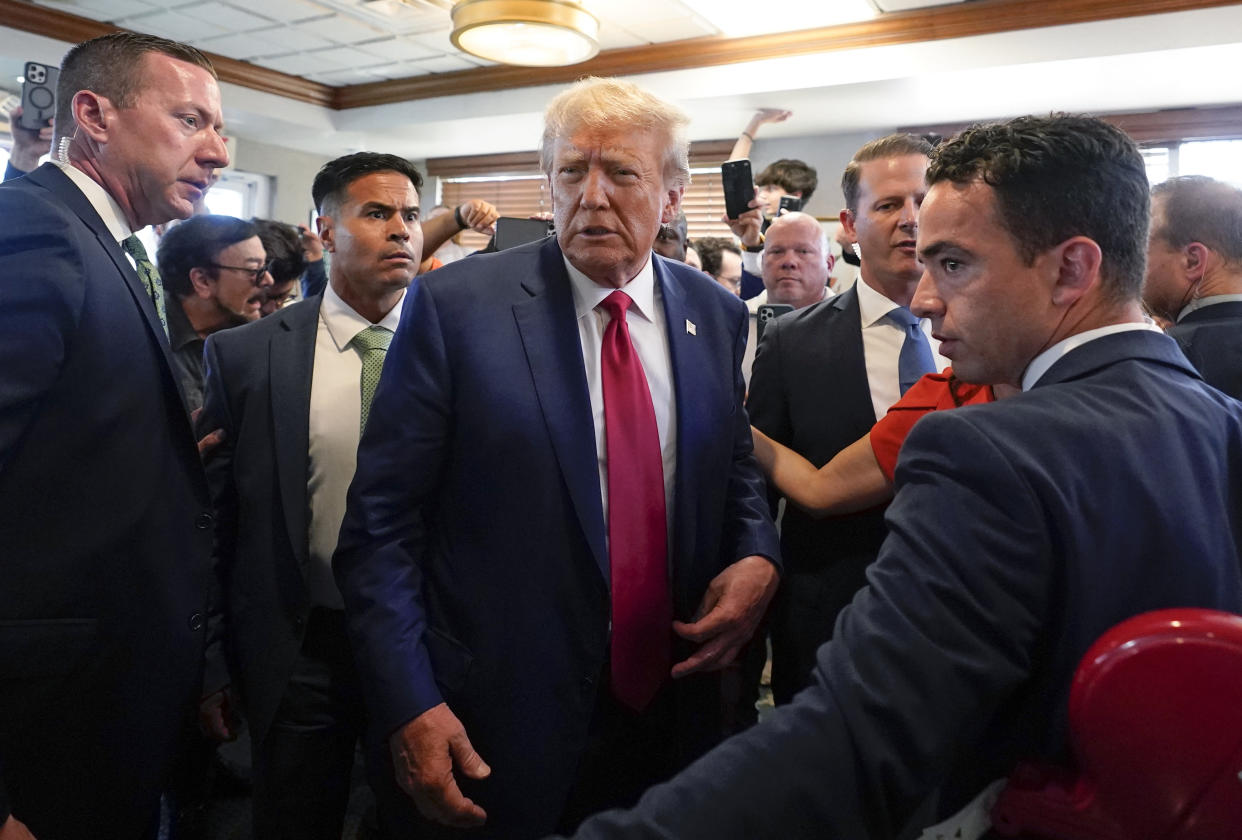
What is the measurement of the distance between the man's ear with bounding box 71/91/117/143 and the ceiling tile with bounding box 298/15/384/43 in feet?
16.2

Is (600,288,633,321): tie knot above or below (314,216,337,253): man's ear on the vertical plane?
below

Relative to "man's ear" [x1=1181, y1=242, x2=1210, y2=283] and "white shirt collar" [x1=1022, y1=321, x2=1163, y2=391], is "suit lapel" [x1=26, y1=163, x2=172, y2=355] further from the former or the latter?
"man's ear" [x1=1181, y1=242, x2=1210, y2=283]

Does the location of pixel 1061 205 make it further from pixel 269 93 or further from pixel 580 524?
pixel 269 93

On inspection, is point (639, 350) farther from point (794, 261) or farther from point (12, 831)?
point (794, 261)

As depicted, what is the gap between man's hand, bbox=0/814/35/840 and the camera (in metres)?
1.04

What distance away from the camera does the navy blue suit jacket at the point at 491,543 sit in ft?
4.21

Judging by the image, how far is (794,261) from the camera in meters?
3.16

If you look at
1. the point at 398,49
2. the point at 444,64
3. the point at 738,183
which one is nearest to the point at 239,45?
the point at 398,49

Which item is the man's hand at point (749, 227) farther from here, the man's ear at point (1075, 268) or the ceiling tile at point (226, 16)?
the ceiling tile at point (226, 16)

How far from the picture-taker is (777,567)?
149cm

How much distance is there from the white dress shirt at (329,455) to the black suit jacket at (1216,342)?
1936mm

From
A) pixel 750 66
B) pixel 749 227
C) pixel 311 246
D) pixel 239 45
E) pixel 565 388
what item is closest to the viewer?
pixel 565 388

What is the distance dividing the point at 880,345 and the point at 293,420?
1152 millimetres

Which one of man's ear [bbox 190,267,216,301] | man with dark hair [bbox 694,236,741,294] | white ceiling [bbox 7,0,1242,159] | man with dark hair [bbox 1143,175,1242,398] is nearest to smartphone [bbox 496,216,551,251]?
man's ear [bbox 190,267,216,301]
